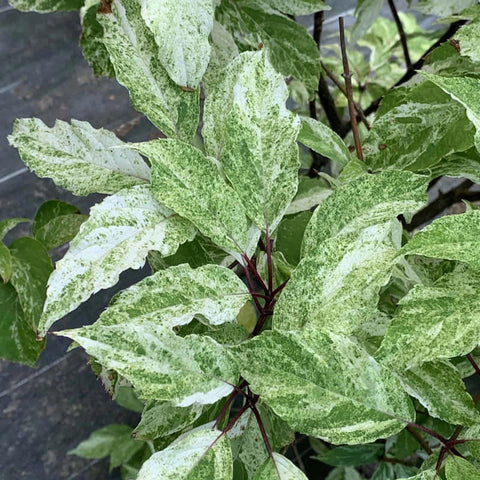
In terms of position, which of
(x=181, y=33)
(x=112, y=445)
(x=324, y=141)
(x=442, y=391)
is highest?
(x=181, y=33)

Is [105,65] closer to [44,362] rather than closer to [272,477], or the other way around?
[272,477]

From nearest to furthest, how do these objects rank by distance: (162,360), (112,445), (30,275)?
1. (162,360)
2. (30,275)
3. (112,445)

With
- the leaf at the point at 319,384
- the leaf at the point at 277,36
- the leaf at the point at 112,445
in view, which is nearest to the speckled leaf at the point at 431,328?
the leaf at the point at 319,384

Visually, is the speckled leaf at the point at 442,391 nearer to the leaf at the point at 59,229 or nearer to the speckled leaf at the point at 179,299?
the speckled leaf at the point at 179,299

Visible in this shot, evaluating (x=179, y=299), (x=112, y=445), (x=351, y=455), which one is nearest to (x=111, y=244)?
(x=179, y=299)

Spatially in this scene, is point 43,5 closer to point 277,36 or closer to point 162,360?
point 277,36

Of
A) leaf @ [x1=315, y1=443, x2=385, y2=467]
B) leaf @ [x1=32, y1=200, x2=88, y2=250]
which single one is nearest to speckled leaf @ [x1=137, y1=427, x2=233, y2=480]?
leaf @ [x1=32, y1=200, x2=88, y2=250]

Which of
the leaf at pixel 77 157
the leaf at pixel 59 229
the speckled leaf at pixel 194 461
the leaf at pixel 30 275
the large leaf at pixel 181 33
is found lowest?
the speckled leaf at pixel 194 461

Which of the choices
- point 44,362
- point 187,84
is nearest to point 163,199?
point 187,84
